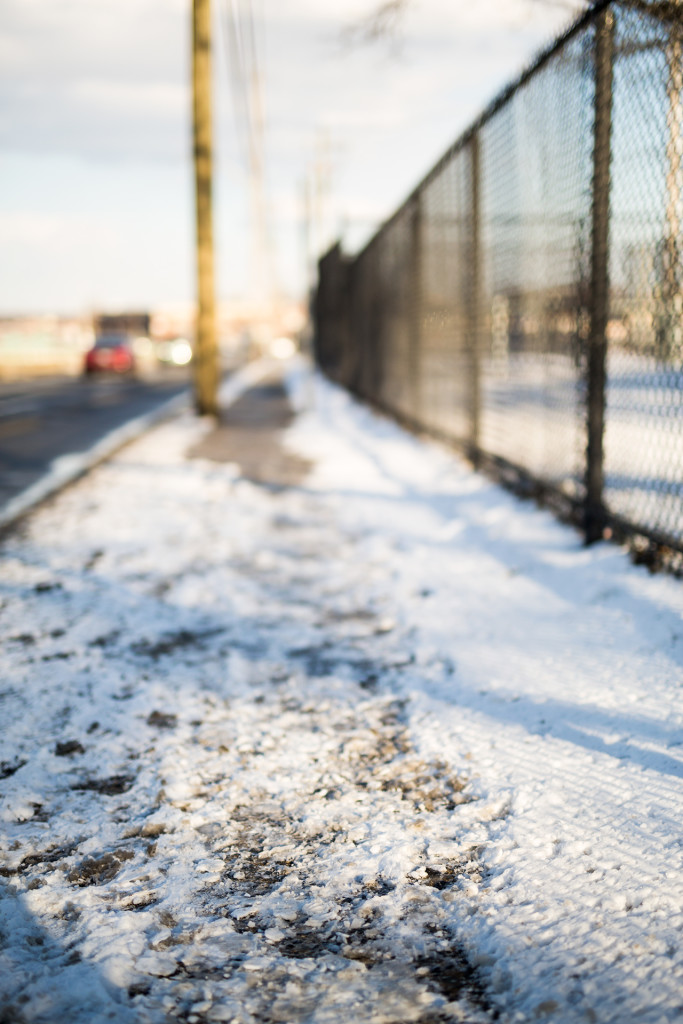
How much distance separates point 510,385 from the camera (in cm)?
639

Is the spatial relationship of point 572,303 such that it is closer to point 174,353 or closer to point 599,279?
point 599,279

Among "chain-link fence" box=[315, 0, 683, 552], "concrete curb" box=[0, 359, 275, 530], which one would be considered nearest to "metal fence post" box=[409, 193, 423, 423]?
"chain-link fence" box=[315, 0, 683, 552]

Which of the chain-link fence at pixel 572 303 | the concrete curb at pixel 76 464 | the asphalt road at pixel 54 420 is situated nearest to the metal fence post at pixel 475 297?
the chain-link fence at pixel 572 303

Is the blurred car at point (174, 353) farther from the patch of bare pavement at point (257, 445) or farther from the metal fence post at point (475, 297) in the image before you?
the metal fence post at point (475, 297)

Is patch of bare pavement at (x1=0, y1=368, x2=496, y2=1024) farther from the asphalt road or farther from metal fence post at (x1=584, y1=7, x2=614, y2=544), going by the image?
the asphalt road

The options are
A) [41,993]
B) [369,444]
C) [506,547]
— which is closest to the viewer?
[41,993]

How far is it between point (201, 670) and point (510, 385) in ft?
Result: 13.3

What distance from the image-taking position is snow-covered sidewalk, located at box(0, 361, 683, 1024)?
159 cm

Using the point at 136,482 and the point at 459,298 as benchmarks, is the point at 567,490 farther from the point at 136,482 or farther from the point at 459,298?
the point at 136,482

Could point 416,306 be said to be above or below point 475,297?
above

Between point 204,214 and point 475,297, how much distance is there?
6969 millimetres

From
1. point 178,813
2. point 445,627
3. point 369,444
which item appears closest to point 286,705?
point 178,813

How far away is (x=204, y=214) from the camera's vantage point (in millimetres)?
12117

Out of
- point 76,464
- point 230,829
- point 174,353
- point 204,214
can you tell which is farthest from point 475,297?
point 174,353
